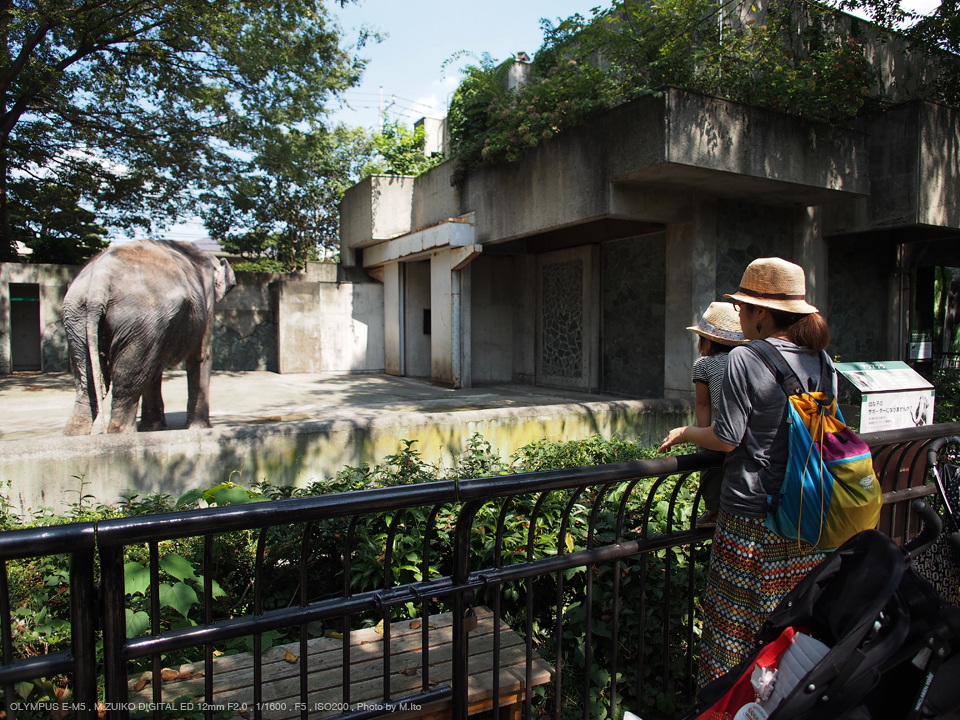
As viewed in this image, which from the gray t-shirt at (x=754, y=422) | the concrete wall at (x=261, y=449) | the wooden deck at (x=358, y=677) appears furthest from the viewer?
the concrete wall at (x=261, y=449)

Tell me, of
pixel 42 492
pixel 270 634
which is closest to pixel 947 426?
pixel 270 634

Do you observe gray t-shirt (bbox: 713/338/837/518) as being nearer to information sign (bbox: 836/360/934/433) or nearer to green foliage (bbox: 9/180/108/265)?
information sign (bbox: 836/360/934/433)

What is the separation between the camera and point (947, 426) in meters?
3.17

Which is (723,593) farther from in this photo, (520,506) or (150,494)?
(150,494)

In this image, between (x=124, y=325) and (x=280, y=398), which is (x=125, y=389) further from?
(x=280, y=398)

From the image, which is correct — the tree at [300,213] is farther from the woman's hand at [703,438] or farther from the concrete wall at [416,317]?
the woman's hand at [703,438]

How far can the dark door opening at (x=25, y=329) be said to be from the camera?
Answer: 13.8 meters

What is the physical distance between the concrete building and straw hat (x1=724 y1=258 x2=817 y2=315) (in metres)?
5.03

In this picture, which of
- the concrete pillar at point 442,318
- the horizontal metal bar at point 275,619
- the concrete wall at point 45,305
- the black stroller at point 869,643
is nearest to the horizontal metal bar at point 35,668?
the horizontal metal bar at point 275,619

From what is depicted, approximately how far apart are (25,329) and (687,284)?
1378cm

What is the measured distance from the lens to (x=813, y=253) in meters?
9.65

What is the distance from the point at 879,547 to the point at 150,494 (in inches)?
159

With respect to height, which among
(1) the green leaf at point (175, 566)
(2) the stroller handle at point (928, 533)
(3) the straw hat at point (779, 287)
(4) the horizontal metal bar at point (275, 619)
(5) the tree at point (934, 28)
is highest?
(5) the tree at point (934, 28)

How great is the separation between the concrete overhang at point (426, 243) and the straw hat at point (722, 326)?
8375 mm
